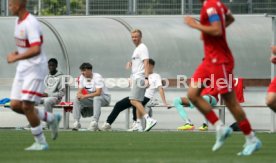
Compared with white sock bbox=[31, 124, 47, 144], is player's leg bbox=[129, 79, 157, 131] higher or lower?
lower

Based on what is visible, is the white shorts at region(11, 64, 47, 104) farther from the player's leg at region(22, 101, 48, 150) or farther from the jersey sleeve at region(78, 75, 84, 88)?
the jersey sleeve at region(78, 75, 84, 88)

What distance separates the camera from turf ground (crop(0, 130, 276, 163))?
40.8 feet

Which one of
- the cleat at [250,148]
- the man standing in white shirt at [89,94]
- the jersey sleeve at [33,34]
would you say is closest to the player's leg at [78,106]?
the man standing in white shirt at [89,94]

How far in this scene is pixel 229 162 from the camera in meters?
11.9

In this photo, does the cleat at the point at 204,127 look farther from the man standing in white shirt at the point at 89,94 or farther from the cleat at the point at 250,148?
the cleat at the point at 250,148

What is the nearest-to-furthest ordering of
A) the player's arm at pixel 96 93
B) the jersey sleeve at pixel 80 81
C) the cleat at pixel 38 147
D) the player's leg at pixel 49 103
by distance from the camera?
1. the cleat at pixel 38 147
2. the player's arm at pixel 96 93
3. the player's leg at pixel 49 103
4. the jersey sleeve at pixel 80 81

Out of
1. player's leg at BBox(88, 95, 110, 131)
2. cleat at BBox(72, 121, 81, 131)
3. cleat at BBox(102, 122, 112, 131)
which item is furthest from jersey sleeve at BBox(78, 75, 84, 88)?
cleat at BBox(102, 122, 112, 131)

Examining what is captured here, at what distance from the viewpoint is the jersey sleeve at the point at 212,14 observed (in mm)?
13320

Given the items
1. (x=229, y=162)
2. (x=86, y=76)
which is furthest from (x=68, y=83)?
(x=229, y=162)

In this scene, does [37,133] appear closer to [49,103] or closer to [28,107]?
[28,107]

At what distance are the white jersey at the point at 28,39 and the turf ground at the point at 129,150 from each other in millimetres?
1104

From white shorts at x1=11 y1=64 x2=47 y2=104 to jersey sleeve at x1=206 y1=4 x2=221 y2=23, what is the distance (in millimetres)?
2377

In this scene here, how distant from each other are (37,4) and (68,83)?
17.6 ft

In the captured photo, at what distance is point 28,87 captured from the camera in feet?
46.0
